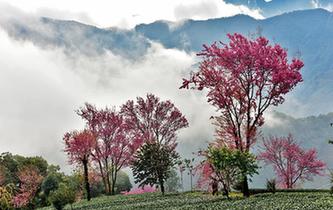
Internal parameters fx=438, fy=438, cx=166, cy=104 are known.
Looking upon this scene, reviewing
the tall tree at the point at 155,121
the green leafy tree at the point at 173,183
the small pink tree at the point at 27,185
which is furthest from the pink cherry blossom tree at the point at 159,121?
the green leafy tree at the point at 173,183

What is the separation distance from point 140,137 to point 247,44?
3182 centimetres

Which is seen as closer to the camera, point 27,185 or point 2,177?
point 27,185

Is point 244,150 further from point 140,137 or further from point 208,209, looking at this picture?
point 140,137

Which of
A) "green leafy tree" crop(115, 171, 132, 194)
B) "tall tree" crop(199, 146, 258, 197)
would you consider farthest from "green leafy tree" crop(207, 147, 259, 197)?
"green leafy tree" crop(115, 171, 132, 194)

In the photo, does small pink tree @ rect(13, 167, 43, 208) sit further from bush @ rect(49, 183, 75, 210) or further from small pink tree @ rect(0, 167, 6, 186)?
bush @ rect(49, 183, 75, 210)

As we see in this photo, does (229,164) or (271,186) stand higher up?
(229,164)

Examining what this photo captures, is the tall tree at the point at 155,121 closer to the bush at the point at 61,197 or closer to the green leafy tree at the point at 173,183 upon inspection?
the bush at the point at 61,197

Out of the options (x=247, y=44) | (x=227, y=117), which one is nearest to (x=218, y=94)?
(x=227, y=117)

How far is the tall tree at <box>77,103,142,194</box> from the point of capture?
65625 mm

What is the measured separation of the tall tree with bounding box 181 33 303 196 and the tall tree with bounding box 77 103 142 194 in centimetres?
2951

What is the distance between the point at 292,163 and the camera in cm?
6328

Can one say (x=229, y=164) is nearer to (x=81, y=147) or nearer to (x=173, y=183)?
(x=81, y=147)

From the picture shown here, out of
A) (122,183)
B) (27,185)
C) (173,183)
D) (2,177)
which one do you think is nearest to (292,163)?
(27,185)

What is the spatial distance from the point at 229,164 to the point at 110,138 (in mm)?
34750
